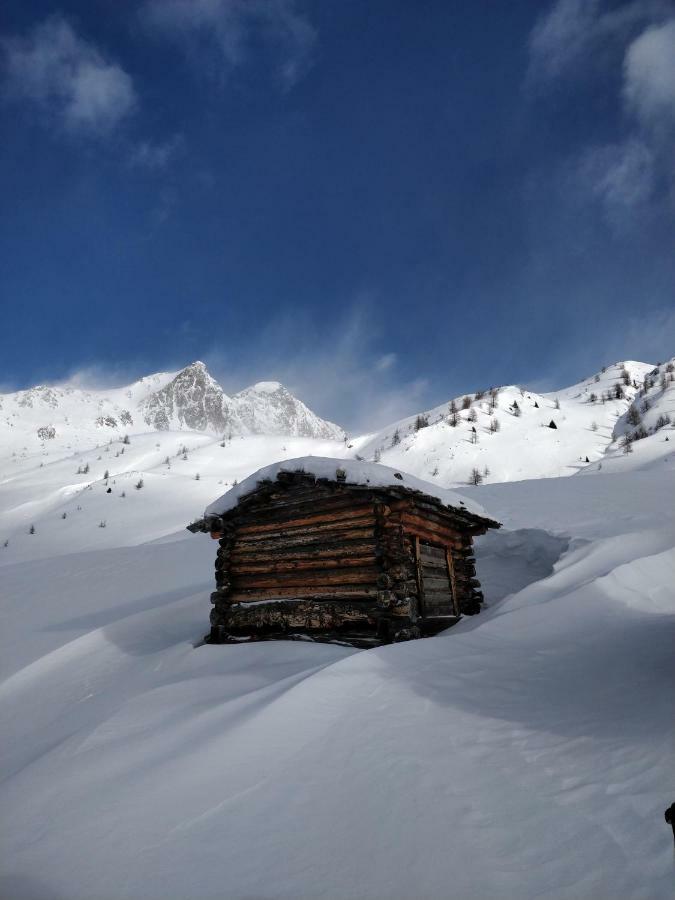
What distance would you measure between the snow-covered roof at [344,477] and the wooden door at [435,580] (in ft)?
3.62

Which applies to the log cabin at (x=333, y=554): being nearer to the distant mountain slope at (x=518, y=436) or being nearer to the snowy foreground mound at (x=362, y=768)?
the snowy foreground mound at (x=362, y=768)

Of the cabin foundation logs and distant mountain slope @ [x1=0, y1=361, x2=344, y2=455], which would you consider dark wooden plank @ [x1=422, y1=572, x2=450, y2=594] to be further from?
distant mountain slope @ [x1=0, y1=361, x2=344, y2=455]

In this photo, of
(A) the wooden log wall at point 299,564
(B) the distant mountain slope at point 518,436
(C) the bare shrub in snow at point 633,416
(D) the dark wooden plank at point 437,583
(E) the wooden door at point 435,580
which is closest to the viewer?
(A) the wooden log wall at point 299,564

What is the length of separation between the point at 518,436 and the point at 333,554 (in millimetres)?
31022

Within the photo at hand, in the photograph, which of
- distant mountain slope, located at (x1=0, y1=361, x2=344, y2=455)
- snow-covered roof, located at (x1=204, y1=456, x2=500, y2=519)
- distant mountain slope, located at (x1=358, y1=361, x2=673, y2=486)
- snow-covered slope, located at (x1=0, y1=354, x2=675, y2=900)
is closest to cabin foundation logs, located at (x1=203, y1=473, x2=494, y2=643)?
snow-covered roof, located at (x1=204, y1=456, x2=500, y2=519)

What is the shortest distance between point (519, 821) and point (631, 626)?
570 cm

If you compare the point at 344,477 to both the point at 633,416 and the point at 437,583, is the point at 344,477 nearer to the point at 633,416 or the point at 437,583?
the point at 437,583

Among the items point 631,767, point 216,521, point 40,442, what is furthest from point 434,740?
point 40,442

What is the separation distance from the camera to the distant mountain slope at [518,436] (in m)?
31.9

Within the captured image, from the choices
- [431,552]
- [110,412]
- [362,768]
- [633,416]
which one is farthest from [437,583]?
[110,412]

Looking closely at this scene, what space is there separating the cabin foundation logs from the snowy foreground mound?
0.94 m

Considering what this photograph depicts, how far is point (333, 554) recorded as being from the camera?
883 cm

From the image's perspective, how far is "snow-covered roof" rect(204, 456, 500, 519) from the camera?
8.21 m

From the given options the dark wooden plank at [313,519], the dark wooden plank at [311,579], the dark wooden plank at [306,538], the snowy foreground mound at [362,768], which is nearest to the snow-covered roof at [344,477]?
the dark wooden plank at [313,519]
